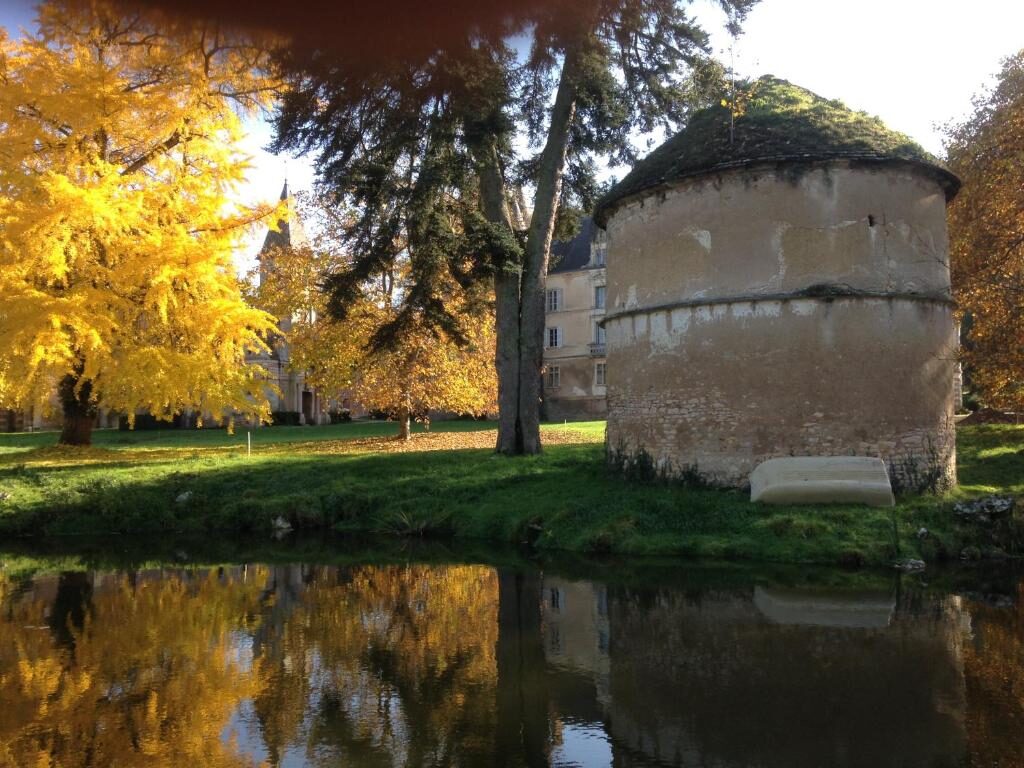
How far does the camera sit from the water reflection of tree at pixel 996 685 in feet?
18.0

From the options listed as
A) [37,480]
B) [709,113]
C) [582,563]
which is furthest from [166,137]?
[582,563]

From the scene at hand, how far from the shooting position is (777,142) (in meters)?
14.3

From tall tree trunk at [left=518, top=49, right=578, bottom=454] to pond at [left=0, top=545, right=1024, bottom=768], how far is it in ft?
25.1

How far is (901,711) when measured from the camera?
246 inches

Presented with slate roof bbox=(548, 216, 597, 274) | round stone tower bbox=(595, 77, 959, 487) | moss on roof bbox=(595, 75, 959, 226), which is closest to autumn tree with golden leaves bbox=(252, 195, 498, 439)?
moss on roof bbox=(595, 75, 959, 226)

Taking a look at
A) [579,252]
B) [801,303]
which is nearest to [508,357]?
[801,303]

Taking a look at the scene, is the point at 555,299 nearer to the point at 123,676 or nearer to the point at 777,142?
the point at 777,142

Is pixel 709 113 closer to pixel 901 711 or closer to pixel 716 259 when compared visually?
pixel 716 259

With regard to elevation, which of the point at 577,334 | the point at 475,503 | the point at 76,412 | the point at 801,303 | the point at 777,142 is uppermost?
the point at 777,142

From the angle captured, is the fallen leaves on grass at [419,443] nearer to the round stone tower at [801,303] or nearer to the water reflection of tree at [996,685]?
the round stone tower at [801,303]

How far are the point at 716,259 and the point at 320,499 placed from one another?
30.7 feet

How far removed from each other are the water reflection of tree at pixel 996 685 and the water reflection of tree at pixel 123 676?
503 centimetres

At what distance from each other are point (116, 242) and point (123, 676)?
44.8 ft

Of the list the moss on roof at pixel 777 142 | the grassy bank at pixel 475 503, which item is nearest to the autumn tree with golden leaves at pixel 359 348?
the grassy bank at pixel 475 503
